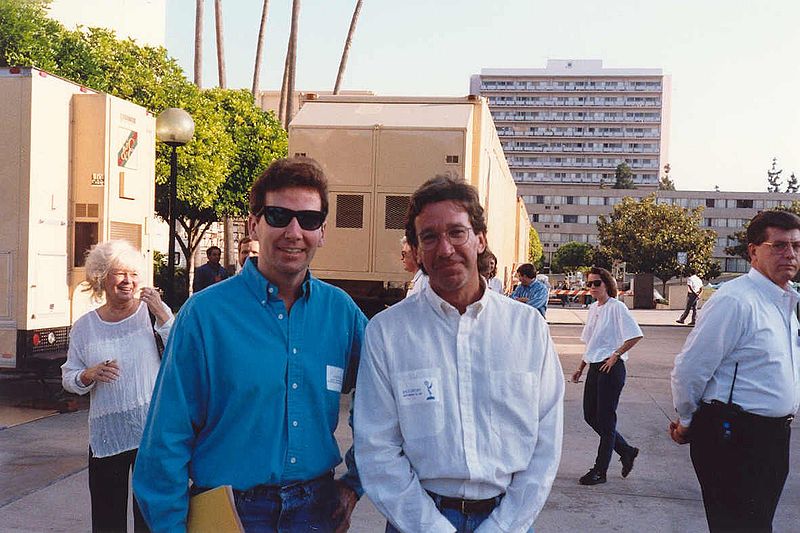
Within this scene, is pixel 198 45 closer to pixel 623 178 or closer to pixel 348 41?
pixel 348 41

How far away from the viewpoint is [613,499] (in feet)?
21.1

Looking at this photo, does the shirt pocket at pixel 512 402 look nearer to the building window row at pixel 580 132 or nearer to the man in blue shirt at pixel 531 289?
the man in blue shirt at pixel 531 289

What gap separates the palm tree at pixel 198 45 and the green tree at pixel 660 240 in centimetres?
3240

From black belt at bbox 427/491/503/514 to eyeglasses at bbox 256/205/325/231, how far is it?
0.90 m

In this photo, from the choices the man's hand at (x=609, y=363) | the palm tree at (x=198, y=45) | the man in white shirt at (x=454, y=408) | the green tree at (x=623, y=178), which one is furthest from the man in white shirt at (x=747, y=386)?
the green tree at (x=623, y=178)

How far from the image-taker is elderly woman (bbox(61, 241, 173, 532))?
152 inches

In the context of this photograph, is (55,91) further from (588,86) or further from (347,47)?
(588,86)

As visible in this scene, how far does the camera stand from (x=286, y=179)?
8.80ft

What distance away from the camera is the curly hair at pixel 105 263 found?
4.10 metres

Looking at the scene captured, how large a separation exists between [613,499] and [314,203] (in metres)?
4.61

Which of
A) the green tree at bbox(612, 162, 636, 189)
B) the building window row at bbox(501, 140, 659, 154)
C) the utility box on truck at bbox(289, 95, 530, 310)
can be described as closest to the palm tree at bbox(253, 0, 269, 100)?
the utility box on truck at bbox(289, 95, 530, 310)

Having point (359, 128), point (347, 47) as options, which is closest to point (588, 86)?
point (347, 47)

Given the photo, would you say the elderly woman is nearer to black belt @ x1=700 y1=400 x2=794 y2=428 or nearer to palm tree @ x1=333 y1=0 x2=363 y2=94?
black belt @ x1=700 y1=400 x2=794 y2=428

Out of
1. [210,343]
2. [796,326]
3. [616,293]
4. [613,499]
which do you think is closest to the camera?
[210,343]
